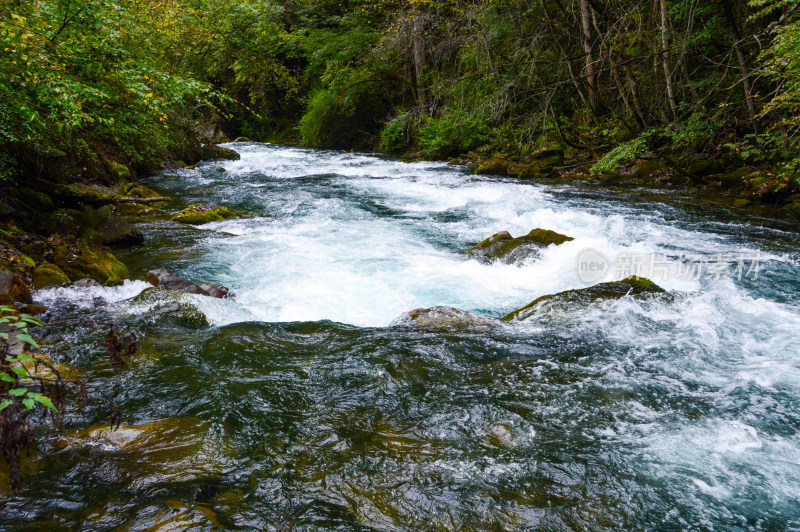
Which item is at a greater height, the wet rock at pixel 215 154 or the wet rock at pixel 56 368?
the wet rock at pixel 215 154

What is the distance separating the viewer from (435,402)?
11.5 ft

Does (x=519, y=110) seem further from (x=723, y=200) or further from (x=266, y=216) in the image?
(x=266, y=216)

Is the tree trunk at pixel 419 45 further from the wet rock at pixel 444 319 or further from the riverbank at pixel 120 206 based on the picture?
the wet rock at pixel 444 319

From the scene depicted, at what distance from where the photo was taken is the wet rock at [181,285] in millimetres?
5812

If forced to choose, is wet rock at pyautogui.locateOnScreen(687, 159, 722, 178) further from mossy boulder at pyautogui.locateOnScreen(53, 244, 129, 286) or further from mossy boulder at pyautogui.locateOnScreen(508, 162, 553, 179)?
mossy boulder at pyautogui.locateOnScreen(53, 244, 129, 286)

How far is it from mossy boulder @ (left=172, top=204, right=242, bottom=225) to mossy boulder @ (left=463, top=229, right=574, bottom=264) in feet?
17.4

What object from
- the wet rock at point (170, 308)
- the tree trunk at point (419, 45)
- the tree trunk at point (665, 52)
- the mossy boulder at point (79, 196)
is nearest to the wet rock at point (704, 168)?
the tree trunk at point (665, 52)

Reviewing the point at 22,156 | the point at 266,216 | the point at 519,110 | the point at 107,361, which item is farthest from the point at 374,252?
the point at 519,110

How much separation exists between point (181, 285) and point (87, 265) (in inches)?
48.7

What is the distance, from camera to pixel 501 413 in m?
3.37

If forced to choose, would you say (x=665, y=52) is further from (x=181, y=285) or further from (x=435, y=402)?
(x=181, y=285)

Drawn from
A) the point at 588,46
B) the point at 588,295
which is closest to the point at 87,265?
the point at 588,295
